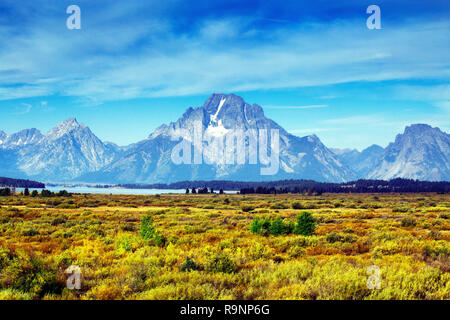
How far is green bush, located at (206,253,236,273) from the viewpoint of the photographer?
1124 centimetres

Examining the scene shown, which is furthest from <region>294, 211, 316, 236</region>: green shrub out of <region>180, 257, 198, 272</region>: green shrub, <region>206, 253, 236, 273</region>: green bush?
<region>180, 257, 198, 272</region>: green shrub

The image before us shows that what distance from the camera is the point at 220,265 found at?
1129 cm

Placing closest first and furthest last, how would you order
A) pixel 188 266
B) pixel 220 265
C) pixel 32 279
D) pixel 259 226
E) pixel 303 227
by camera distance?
pixel 32 279 < pixel 220 265 < pixel 188 266 < pixel 303 227 < pixel 259 226

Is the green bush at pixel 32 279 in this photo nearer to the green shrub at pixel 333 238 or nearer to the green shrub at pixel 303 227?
the green shrub at pixel 333 238

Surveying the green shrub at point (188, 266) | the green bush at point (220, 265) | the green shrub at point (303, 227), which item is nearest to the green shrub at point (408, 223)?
the green shrub at point (303, 227)

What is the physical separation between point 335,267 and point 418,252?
19.7 feet

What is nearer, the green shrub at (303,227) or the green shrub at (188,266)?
the green shrub at (188,266)

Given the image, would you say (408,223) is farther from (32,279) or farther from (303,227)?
(32,279)

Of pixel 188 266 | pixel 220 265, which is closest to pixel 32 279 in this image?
pixel 188 266

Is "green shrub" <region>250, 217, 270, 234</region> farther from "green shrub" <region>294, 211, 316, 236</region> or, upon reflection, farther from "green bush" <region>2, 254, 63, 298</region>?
"green bush" <region>2, 254, 63, 298</region>

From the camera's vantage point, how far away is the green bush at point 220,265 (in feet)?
36.9
